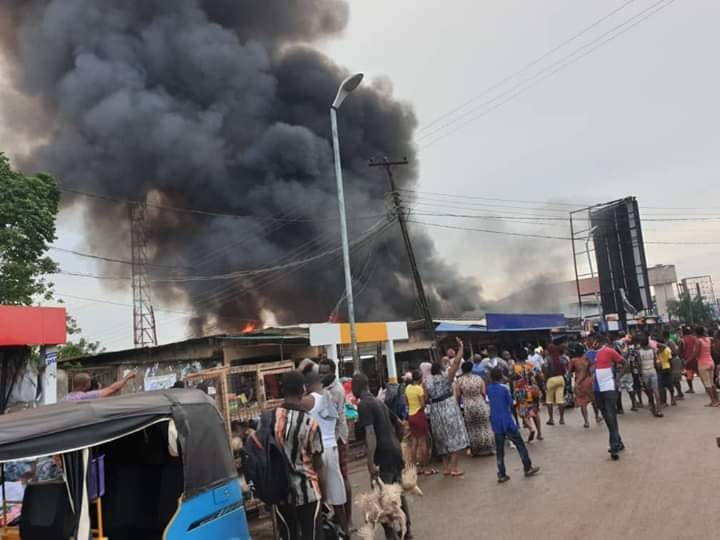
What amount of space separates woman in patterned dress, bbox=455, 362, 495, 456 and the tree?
11450 millimetres

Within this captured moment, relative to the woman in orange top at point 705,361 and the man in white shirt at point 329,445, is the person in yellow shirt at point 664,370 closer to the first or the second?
the woman in orange top at point 705,361

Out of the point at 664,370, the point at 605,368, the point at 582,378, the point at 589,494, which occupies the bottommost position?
the point at 589,494

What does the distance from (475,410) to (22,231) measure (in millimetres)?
11927

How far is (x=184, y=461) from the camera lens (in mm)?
3049

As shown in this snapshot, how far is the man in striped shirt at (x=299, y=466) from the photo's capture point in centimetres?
333

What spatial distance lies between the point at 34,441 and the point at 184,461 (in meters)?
0.78

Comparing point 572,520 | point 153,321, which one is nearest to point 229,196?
point 153,321

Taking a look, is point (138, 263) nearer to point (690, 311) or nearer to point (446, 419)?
point (446, 419)

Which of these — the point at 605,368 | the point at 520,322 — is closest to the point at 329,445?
the point at 605,368

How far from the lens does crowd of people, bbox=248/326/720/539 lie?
3.46m

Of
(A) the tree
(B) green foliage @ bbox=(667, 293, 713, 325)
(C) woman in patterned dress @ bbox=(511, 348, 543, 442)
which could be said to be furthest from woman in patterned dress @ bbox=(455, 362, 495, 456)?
(B) green foliage @ bbox=(667, 293, 713, 325)

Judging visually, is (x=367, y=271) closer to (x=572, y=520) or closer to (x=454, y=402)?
(x=454, y=402)

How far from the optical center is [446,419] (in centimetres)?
693

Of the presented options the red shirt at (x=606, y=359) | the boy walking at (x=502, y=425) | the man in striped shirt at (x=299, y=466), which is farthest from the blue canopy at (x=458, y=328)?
the man in striped shirt at (x=299, y=466)
